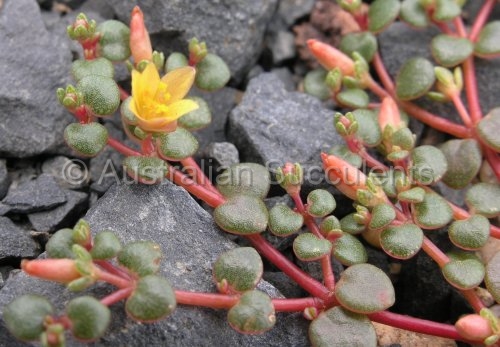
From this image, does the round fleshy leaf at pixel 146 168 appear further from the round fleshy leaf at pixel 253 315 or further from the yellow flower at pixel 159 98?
the round fleshy leaf at pixel 253 315

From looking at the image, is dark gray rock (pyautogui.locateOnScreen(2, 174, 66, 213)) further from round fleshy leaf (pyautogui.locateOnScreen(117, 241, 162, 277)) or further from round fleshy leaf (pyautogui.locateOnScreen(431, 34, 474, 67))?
round fleshy leaf (pyautogui.locateOnScreen(431, 34, 474, 67))

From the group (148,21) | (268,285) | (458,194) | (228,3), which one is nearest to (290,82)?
Answer: (228,3)

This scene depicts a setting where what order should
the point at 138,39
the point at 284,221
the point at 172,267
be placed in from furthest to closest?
the point at 138,39
the point at 284,221
the point at 172,267

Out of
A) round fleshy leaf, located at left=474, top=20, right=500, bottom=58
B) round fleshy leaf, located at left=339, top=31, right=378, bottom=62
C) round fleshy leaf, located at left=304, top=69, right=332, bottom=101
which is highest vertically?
round fleshy leaf, located at left=474, top=20, right=500, bottom=58

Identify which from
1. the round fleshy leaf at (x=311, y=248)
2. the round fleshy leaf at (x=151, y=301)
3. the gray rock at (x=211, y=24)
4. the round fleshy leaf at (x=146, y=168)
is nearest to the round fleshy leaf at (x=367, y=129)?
the round fleshy leaf at (x=311, y=248)

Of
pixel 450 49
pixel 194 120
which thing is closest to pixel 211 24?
pixel 194 120

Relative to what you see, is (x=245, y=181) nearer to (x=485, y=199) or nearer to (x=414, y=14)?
(x=485, y=199)

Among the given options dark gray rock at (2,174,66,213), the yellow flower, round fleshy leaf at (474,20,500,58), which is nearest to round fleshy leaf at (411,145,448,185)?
round fleshy leaf at (474,20,500,58)
